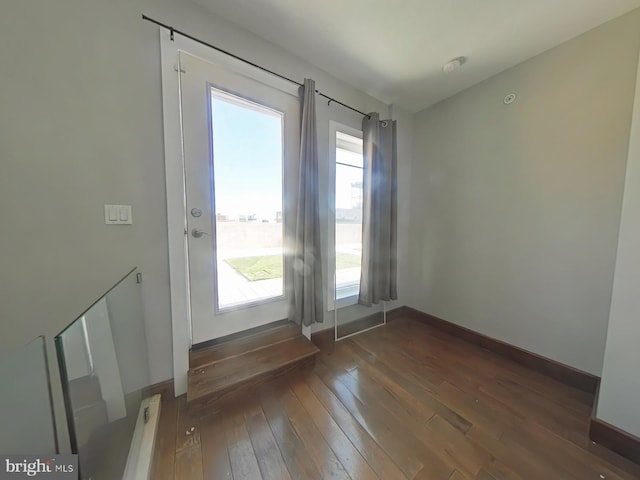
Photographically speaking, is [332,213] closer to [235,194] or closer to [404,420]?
[235,194]

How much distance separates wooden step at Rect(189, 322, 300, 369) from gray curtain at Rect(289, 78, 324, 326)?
127 millimetres

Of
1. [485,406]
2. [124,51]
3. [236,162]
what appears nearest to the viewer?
[124,51]

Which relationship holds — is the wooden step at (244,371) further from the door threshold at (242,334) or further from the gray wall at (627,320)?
the gray wall at (627,320)

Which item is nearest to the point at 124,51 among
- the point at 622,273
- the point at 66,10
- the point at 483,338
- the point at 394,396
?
the point at 66,10

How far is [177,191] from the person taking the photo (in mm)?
1316

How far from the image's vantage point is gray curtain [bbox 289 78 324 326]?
1.65 metres

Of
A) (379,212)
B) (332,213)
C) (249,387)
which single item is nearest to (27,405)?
(249,387)

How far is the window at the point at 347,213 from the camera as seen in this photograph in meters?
2.04

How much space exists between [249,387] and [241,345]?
0.32m

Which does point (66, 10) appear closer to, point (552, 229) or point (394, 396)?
point (394, 396)

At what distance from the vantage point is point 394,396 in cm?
141

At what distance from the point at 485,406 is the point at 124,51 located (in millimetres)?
3045

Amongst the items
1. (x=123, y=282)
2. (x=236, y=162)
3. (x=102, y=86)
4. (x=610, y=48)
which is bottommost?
(x=123, y=282)

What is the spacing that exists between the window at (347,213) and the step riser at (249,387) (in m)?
0.72
